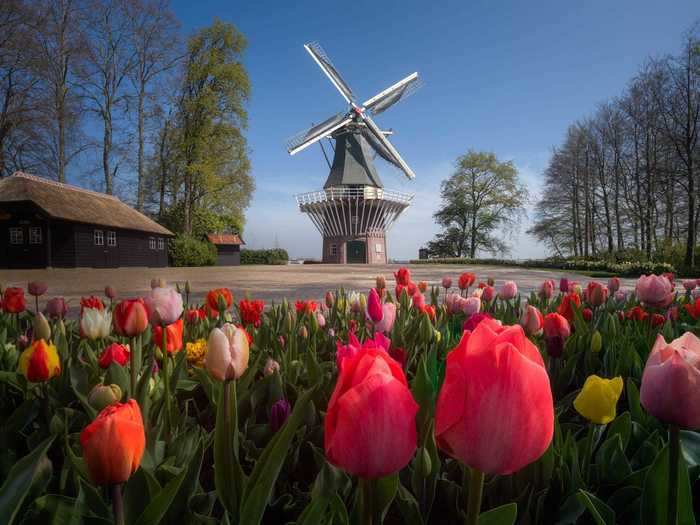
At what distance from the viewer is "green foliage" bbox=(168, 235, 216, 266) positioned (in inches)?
1016

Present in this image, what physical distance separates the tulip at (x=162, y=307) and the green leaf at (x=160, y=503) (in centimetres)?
70

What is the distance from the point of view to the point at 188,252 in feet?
84.9

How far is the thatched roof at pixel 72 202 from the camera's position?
17812 millimetres

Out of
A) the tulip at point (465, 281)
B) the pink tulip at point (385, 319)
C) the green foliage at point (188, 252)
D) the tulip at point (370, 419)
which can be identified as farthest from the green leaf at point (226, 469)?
the green foliage at point (188, 252)

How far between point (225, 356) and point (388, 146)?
111 ft

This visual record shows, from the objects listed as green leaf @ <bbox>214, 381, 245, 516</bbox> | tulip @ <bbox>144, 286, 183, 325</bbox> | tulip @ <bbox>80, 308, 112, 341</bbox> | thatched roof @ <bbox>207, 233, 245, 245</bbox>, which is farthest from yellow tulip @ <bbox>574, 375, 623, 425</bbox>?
thatched roof @ <bbox>207, 233, 245, 245</bbox>

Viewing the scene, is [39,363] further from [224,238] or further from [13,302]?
[224,238]

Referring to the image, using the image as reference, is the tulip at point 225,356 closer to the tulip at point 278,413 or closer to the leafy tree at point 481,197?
the tulip at point 278,413

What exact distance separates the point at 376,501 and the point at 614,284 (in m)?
2.79

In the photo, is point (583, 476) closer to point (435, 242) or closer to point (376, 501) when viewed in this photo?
point (376, 501)

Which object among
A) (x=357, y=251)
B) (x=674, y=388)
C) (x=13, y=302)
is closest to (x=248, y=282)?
(x=13, y=302)

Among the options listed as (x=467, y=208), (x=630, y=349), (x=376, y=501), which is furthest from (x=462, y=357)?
(x=467, y=208)

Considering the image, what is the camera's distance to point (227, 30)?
84.6 feet

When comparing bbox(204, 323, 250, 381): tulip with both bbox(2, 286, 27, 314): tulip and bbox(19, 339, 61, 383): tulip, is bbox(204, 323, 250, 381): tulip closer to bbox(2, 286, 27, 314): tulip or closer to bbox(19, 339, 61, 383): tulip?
bbox(19, 339, 61, 383): tulip
